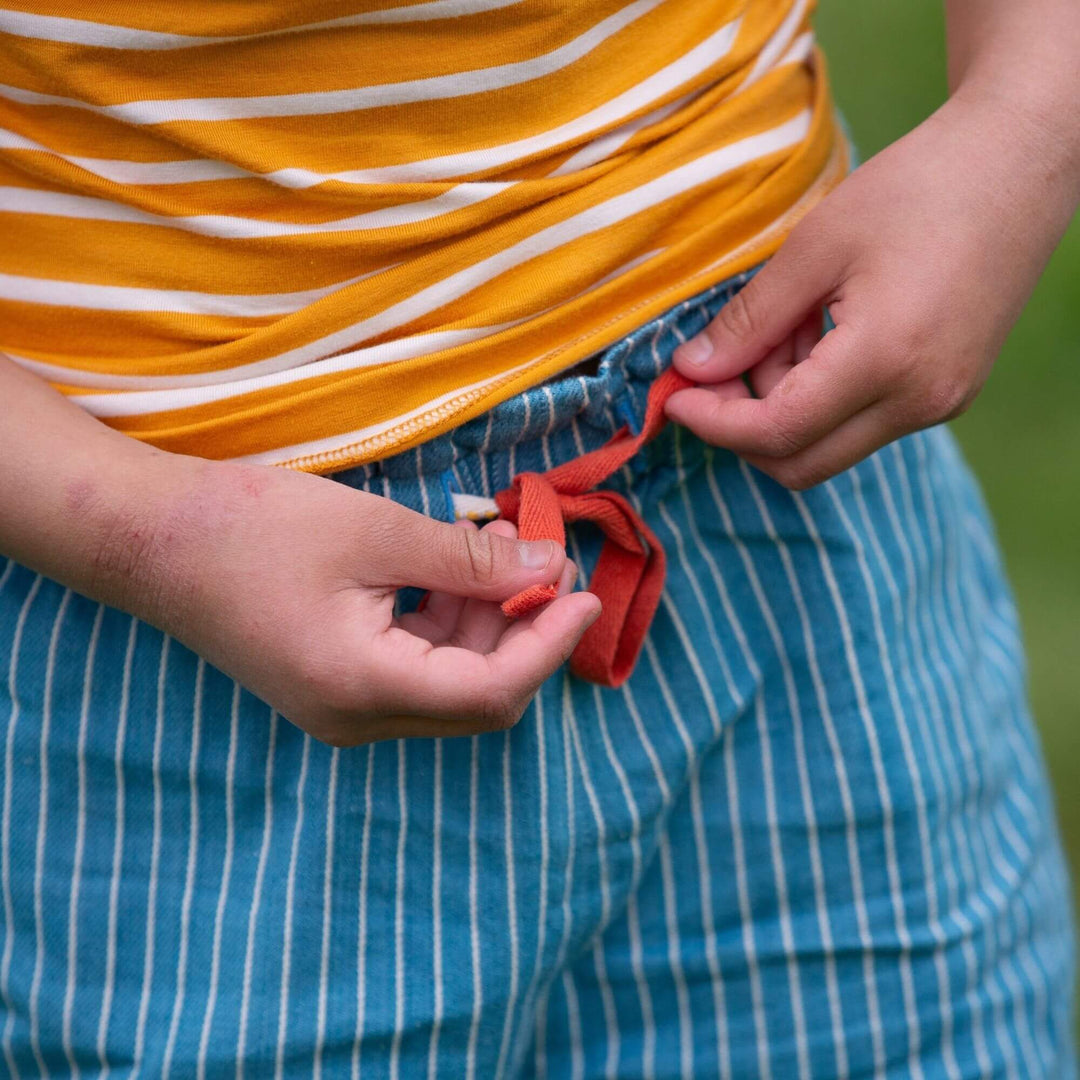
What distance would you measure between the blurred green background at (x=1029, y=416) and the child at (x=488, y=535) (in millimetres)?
1064

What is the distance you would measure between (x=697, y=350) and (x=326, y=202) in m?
0.24

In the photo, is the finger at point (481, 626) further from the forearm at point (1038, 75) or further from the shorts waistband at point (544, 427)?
the forearm at point (1038, 75)

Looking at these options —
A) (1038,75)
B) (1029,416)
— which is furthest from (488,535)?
(1029,416)

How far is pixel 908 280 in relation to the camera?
681 mm

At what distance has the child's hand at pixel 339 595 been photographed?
593 mm

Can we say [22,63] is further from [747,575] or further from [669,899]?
[669,899]

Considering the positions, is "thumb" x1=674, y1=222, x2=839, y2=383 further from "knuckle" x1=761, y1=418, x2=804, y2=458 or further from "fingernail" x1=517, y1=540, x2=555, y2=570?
"fingernail" x1=517, y1=540, x2=555, y2=570

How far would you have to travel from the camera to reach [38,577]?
70 cm

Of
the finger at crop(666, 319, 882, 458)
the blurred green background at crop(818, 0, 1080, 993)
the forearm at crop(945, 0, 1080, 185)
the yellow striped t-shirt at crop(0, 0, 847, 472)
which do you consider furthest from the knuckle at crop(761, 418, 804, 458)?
the blurred green background at crop(818, 0, 1080, 993)

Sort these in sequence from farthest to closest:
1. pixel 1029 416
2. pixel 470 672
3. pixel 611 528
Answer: pixel 1029 416 → pixel 611 528 → pixel 470 672

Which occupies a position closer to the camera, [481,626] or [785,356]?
[481,626]

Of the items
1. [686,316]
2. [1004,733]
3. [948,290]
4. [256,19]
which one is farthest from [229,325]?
[1004,733]

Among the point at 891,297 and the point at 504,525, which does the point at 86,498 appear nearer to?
the point at 504,525

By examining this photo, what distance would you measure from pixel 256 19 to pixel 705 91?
28cm
